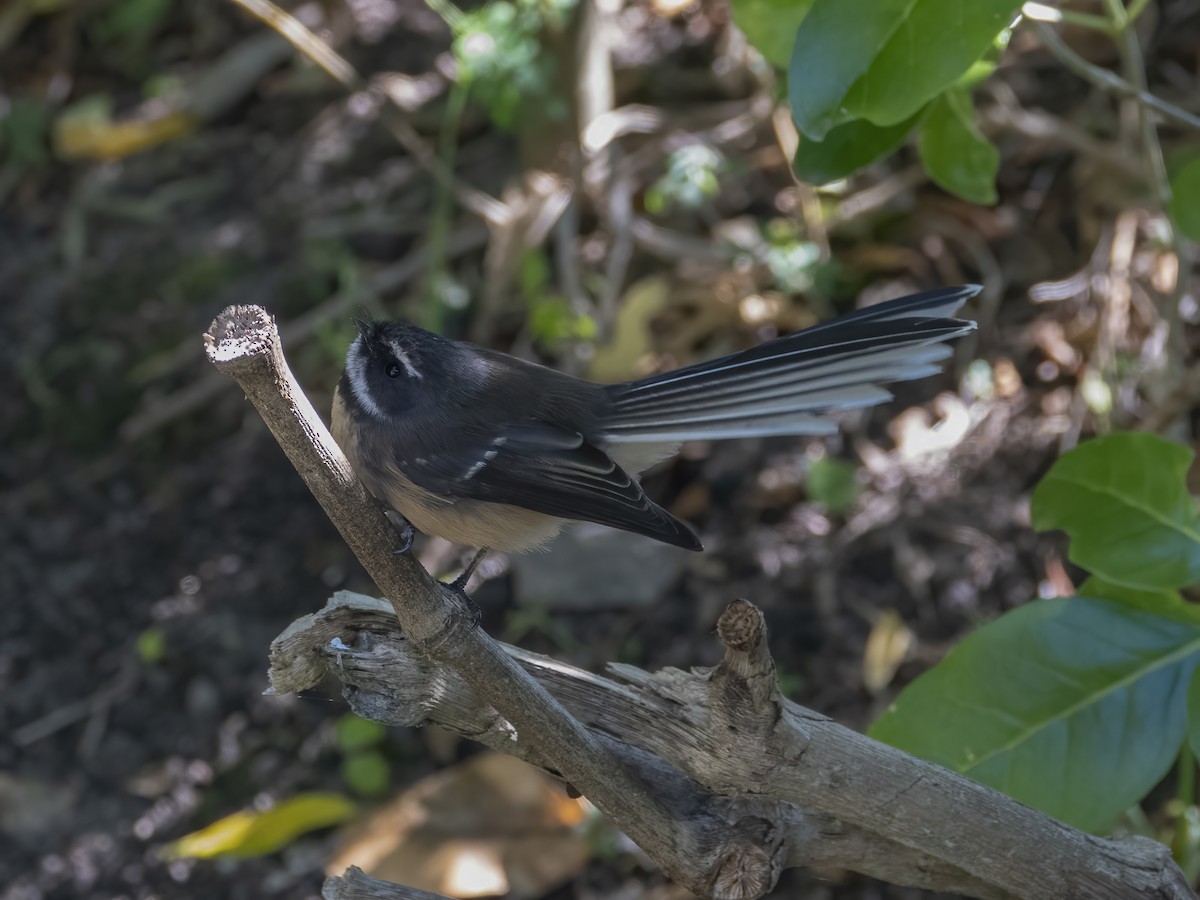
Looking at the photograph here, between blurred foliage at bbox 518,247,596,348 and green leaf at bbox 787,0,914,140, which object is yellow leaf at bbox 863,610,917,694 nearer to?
blurred foliage at bbox 518,247,596,348

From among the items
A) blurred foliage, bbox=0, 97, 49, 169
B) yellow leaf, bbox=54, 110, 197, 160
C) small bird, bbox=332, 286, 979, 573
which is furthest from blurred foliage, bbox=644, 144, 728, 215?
blurred foliage, bbox=0, 97, 49, 169

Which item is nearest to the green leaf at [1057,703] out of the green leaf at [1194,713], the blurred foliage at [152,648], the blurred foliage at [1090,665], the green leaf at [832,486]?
the blurred foliage at [1090,665]

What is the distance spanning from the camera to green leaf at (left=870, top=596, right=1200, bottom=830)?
98.2 inches

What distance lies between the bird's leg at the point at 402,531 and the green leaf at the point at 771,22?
134 cm

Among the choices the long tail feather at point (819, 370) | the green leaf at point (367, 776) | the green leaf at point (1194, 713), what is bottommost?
the green leaf at point (367, 776)

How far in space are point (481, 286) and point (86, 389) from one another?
1.69 meters

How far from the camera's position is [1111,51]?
4.89m

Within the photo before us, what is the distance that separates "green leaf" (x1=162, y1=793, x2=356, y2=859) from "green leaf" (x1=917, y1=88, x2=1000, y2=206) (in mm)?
2458

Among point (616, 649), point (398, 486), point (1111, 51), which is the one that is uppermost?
point (398, 486)

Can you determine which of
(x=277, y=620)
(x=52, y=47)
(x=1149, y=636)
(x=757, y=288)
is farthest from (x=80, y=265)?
(x=1149, y=636)

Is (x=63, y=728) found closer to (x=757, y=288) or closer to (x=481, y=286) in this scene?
(x=481, y=286)

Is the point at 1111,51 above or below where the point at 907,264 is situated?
above

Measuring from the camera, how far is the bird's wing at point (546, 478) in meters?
2.84

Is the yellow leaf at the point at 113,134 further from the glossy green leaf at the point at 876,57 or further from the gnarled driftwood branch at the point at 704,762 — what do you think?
the glossy green leaf at the point at 876,57
